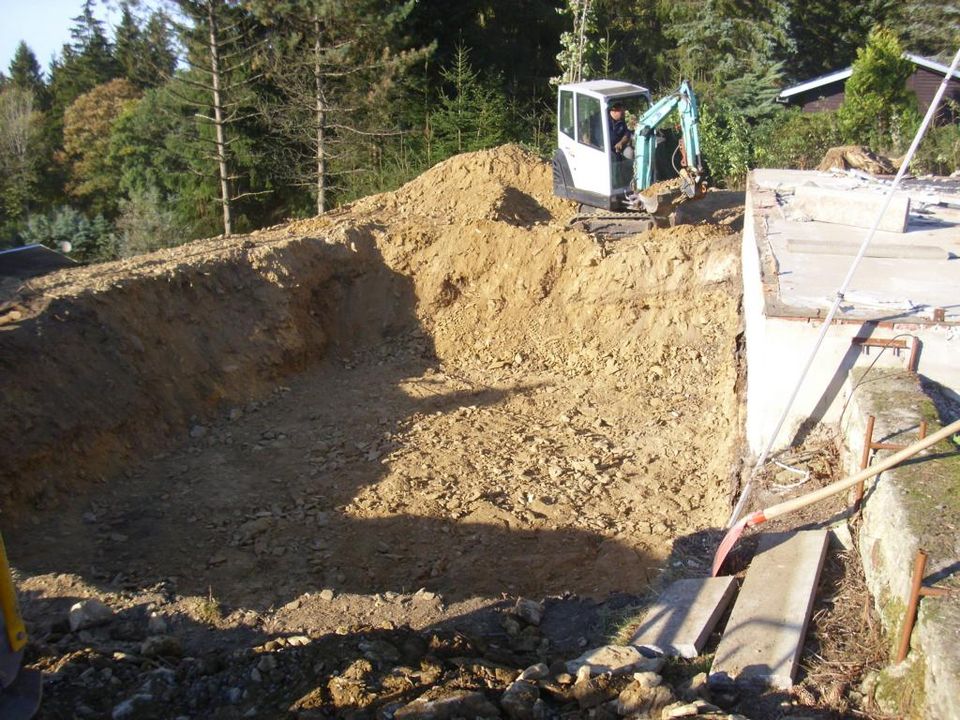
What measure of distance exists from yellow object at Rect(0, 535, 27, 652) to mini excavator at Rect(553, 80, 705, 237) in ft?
32.3

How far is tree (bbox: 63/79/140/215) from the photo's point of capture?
102ft

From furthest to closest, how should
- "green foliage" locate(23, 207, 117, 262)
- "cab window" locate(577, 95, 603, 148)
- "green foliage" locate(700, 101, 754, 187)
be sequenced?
"green foliage" locate(23, 207, 117, 262)
"green foliage" locate(700, 101, 754, 187)
"cab window" locate(577, 95, 603, 148)

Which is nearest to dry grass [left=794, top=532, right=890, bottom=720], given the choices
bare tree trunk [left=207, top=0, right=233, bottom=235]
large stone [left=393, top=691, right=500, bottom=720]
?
large stone [left=393, top=691, right=500, bottom=720]

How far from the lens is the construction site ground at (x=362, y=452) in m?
5.23

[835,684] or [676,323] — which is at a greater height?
[676,323]

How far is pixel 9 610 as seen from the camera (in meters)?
4.04

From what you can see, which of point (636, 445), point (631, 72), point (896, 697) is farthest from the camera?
point (631, 72)

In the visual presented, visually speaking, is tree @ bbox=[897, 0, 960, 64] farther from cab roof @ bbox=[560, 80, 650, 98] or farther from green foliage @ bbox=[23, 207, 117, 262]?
green foliage @ bbox=[23, 207, 117, 262]

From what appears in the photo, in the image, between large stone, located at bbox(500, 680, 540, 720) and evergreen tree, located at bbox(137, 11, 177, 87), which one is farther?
evergreen tree, located at bbox(137, 11, 177, 87)

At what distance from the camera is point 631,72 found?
2738 cm

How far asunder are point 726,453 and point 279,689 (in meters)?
5.28

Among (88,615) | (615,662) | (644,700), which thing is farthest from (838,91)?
(88,615)

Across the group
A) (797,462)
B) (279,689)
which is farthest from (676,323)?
(279,689)

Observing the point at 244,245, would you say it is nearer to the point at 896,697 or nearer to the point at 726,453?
the point at 726,453
